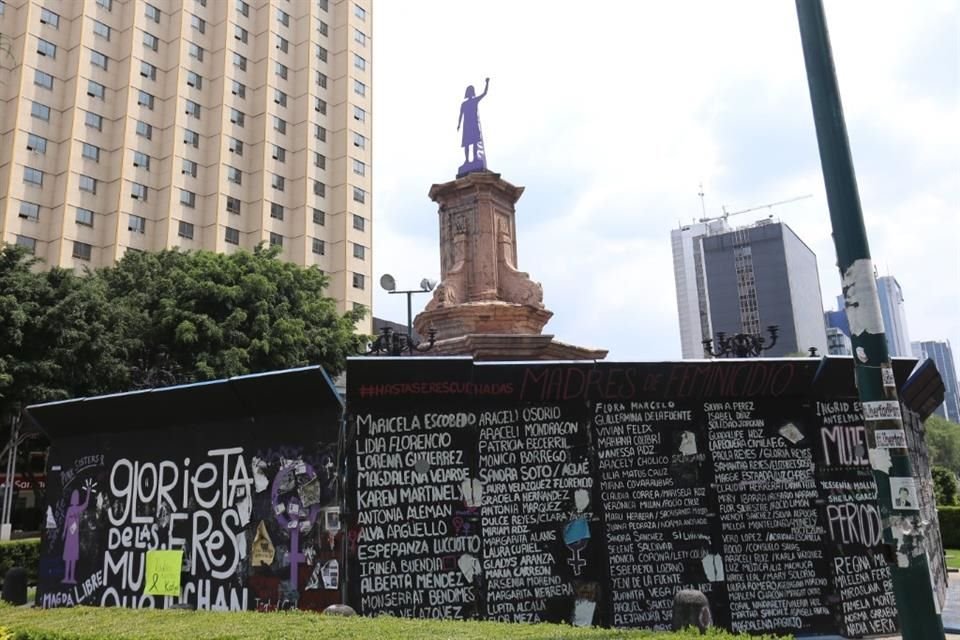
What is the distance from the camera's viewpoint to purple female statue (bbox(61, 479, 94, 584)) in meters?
8.82

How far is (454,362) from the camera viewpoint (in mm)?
7625

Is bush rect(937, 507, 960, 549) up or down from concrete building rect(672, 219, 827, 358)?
down

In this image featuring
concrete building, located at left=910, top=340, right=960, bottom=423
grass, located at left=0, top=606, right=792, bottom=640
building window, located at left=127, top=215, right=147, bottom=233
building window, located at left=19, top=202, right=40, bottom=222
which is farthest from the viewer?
concrete building, located at left=910, top=340, right=960, bottom=423

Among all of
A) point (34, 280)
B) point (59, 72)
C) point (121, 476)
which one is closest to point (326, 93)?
point (59, 72)

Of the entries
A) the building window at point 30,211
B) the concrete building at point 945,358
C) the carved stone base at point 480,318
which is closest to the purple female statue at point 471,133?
the carved stone base at point 480,318

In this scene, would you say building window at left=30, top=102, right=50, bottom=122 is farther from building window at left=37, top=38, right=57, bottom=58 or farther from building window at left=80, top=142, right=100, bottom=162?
building window at left=37, top=38, right=57, bottom=58

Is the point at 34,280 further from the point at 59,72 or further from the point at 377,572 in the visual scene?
the point at 59,72

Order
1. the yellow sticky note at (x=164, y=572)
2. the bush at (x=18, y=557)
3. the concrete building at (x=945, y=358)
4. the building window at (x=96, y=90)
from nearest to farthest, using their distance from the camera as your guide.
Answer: the yellow sticky note at (x=164, y=572) < the bush at (x=18, y=557) < the building window at (x=96, y=90) < the concrete building at (x=945, y=358)

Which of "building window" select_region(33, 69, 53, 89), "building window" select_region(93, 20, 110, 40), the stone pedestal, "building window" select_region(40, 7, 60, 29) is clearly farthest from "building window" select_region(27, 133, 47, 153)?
the stone pedestal

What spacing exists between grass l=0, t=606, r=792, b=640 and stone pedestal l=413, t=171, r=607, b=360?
416 inches

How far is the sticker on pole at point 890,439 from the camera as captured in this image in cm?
466

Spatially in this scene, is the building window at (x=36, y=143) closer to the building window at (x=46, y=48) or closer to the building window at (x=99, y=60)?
the building window at (x=46, y=48)

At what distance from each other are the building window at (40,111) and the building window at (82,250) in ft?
27.1

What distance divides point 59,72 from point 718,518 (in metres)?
52.6
